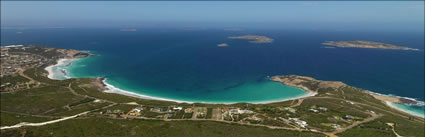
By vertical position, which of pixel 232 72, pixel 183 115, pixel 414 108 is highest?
pixel 232 72

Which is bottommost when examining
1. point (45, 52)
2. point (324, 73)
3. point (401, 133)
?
point (401, 133)

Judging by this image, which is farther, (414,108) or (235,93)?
(235,93)

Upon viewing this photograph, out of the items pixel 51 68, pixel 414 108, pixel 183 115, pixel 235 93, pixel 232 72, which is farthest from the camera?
pixel 232 72

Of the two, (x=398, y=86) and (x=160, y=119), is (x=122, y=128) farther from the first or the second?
(x=398, y=86)

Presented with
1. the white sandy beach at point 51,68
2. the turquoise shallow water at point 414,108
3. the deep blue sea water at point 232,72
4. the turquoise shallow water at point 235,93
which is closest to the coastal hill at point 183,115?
the turquoise shallow water at point 414,108

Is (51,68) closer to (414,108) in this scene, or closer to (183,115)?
(183,115)

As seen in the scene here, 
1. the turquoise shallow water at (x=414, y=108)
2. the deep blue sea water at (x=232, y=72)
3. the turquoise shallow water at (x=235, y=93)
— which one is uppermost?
the deep blue sea water at (x=232, y=72)

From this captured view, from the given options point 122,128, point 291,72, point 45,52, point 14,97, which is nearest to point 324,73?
point 291,72

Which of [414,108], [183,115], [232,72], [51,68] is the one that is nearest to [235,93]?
[183,115]

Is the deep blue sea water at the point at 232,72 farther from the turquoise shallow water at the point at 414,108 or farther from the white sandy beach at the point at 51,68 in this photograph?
the turquoise shallow water at the point at 414,108
